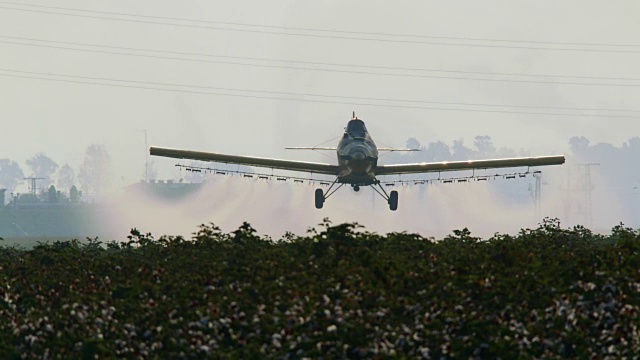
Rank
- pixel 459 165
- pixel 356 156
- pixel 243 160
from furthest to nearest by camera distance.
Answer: pixel 459 165 → pixel 243 160 → pixel 356 156

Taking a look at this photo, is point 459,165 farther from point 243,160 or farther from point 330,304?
point 330,304

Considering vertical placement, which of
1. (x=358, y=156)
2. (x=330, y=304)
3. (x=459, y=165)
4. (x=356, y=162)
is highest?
(x=459, y=165)

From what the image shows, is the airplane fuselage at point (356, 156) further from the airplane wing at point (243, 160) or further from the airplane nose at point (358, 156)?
the airplane wing at point (243, 160)

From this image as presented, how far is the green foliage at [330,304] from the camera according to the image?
18.9m

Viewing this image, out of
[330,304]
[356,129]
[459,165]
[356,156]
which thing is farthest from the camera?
[459,165]

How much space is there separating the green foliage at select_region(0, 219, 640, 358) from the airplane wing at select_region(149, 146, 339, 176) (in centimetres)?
3864

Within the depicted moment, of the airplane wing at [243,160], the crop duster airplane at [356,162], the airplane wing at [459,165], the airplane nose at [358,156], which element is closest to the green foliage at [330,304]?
the airplane nose at [358,156]

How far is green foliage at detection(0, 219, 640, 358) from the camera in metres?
18.9

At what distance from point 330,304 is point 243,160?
1920 inches

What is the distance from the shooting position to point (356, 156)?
200 ft

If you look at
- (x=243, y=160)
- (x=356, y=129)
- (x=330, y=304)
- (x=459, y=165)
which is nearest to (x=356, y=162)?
(x=356, y=129)

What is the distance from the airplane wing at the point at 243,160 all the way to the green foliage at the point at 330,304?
38637 mm

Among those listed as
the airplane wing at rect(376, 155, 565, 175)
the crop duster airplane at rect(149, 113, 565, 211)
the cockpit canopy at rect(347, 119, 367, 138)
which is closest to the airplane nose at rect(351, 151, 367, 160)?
the crop duster airplane at rect(149, 113, 565, 211)

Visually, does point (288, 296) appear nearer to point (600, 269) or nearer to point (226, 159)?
point (600, 269)
